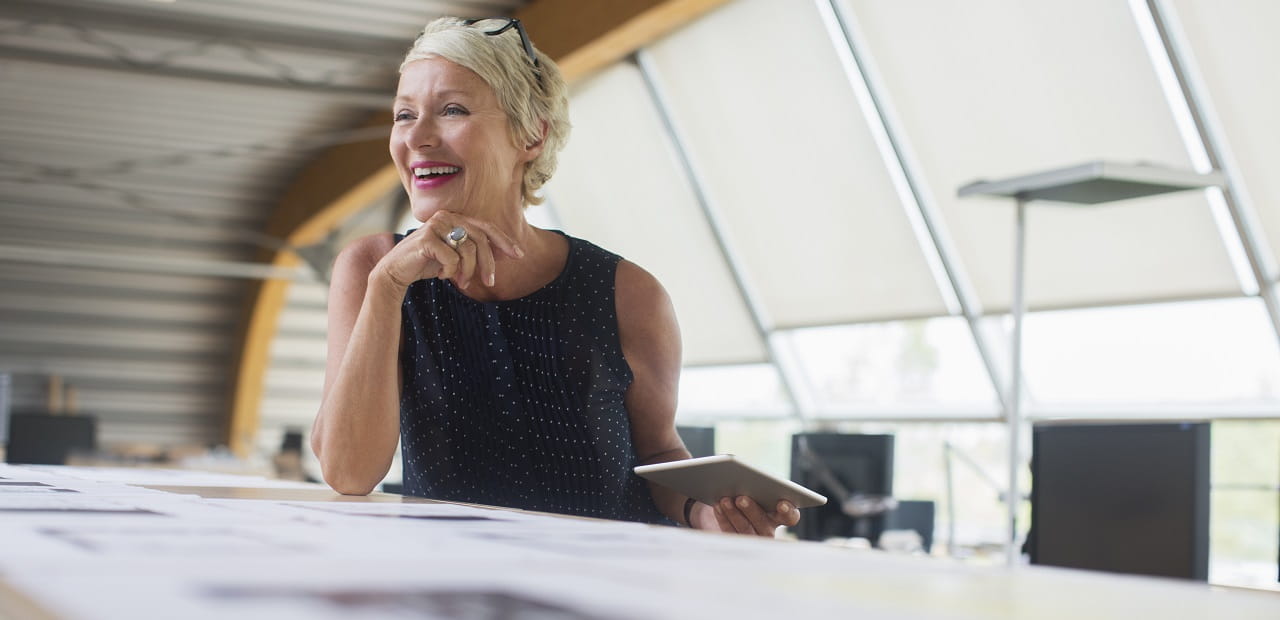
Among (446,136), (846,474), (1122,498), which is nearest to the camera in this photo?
(446,136)

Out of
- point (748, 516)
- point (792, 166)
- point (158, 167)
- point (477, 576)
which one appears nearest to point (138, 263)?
point (158, 167)

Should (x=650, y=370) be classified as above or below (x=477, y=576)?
above

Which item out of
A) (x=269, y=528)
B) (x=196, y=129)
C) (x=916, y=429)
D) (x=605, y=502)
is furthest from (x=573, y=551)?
(x=196, y=129)

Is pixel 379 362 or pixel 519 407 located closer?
pixel 379 362

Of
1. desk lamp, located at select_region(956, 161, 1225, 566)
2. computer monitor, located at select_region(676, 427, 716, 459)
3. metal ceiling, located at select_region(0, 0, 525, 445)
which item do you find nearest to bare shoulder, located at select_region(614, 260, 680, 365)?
desk lamp, located at select_region(956, 161, 1225, 566)

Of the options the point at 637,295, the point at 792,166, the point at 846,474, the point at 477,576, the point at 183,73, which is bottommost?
the point at 846,474

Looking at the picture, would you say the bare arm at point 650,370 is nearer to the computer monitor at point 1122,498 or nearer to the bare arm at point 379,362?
the bare arm at point 379,362

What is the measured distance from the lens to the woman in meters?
1.76

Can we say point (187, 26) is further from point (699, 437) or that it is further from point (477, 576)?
point (477, 576)

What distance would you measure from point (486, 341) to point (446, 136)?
30cm

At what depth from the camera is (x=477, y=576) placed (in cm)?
69

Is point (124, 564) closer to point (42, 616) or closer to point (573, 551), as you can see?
point (42, 616)

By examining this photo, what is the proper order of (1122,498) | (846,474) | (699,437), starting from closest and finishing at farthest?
(1122,498) → (699,437) → (846,474)

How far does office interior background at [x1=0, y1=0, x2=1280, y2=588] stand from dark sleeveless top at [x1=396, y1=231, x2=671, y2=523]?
130 centimetres
